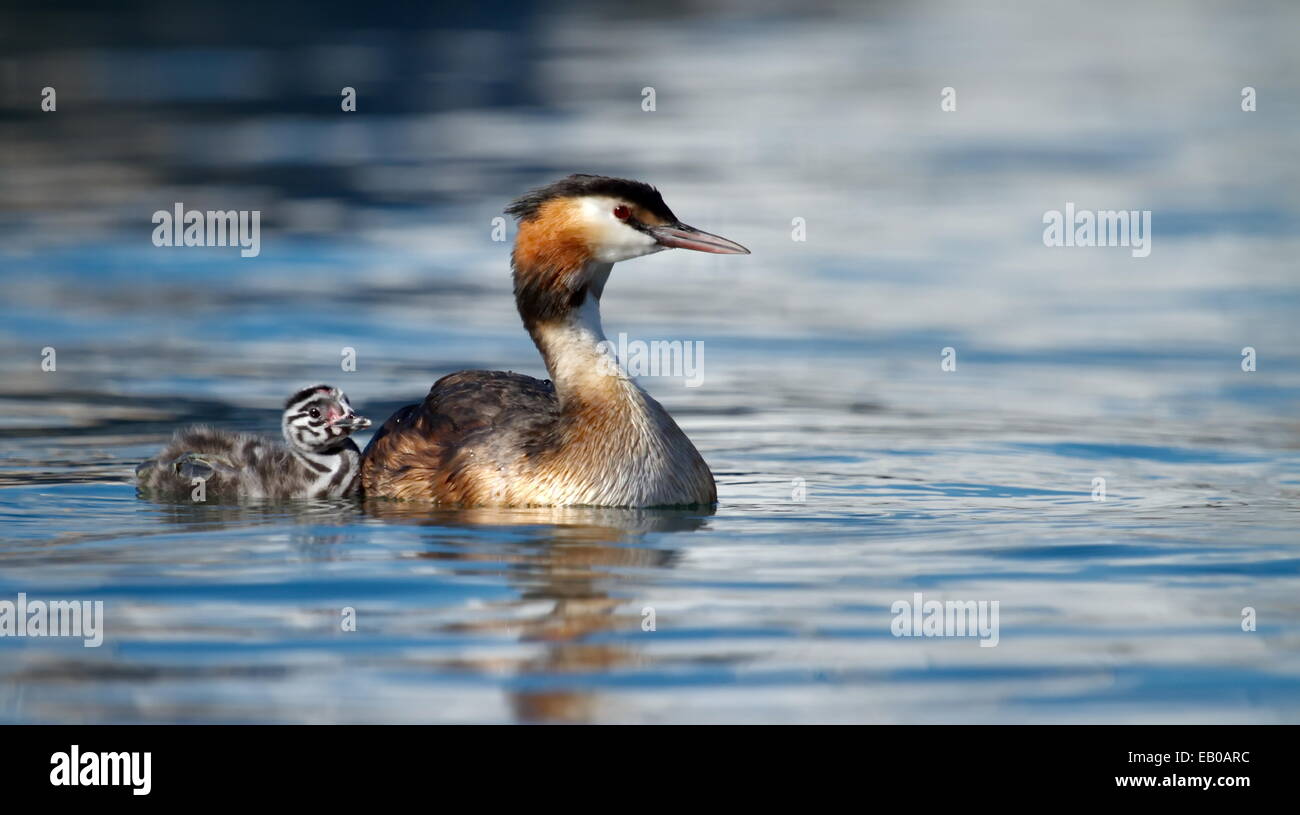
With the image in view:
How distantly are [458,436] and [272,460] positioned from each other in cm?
101

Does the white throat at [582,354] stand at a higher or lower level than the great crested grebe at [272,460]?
higher

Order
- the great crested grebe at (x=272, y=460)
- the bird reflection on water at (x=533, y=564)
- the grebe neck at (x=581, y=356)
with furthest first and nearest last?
1. the great crested grebe at (x=272, y=460)
2. the grebe neck at (x=581, y=356)
3. the bird reflection on water at (x=533, y=564)

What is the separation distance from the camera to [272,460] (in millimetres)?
11531

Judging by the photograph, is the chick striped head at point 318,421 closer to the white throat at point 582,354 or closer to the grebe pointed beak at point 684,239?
the white throat at point 582,354

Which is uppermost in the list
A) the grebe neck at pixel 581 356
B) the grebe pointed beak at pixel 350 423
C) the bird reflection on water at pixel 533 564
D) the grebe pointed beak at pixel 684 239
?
the grebe pointed beak at pixel 684 239

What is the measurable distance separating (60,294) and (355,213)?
4.01 meters

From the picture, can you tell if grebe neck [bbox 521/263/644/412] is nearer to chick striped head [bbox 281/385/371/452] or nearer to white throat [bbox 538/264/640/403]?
white throat [bbox 538/264/640/403]

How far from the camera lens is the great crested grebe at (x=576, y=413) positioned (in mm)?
10938

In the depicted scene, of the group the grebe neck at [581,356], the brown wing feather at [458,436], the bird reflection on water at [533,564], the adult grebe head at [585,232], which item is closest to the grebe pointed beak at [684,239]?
the adult grebe head at [585,232]

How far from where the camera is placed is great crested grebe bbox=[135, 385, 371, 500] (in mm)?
11398

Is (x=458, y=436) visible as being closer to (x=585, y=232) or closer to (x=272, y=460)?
(x=272, y=460)

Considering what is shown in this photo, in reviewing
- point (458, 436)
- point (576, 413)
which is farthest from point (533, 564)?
point (458, 436)

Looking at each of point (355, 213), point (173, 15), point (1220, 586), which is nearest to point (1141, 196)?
point (355, 213)

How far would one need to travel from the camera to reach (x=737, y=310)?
A: 1758cm
